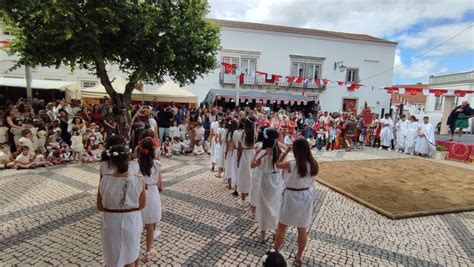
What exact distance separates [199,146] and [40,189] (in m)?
Result: 5.36

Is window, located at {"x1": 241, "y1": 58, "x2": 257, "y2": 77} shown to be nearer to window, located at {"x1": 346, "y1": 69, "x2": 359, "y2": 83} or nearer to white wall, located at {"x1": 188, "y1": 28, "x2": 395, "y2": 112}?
white wall, located at {"x1": 188, "y1": 28, "x2": 395, "y2": 112}

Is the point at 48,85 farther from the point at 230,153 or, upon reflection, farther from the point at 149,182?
the point at 149,182

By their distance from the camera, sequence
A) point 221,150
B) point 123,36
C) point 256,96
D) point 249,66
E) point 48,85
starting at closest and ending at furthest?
point 221,150, point 123,36, point 48,85, point 256,96, point 249,66

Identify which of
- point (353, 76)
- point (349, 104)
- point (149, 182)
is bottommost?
point (149, 182)

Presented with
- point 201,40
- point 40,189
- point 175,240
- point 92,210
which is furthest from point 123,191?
point 201,40

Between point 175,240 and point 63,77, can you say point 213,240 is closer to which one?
point 175,240

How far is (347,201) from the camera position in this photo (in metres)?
6.06

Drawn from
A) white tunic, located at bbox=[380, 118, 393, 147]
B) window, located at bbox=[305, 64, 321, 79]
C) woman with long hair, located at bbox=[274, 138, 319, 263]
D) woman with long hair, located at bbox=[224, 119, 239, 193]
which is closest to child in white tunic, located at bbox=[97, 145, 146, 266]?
woman with long hair, located at bbox=[274, 138, 319, 263]

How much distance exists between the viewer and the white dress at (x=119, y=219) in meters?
2.59

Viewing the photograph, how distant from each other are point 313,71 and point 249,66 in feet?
17.8

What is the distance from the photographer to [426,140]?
1207cm

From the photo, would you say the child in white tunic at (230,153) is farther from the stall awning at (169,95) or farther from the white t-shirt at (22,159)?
the stall awning at (169,95)

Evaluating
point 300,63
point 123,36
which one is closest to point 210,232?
point 123,36

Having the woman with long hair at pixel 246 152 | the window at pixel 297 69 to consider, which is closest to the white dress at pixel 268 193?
the woman with long hair at pixel 246 152
